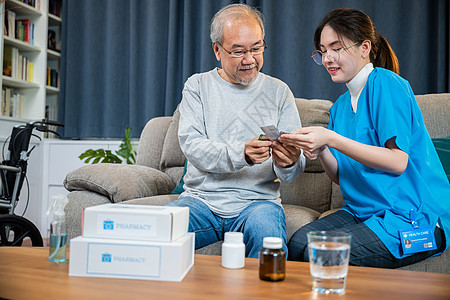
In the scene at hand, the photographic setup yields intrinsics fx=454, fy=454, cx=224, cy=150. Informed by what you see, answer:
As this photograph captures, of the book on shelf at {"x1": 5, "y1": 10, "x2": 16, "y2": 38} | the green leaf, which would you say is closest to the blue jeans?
the green leaf

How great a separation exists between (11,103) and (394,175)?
341cm

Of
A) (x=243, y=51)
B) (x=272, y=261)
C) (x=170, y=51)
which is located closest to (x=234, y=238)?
(x=272, y=261)

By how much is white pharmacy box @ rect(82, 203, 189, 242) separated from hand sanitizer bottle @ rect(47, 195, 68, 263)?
0.13 m

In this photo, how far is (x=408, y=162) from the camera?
146 cm

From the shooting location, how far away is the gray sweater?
1.63 meters

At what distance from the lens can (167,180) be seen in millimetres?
2262

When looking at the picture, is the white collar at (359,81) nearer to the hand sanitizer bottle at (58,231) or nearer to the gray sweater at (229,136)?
the gray sweater at (229,136)

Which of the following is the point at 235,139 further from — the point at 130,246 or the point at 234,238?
the point at 130,246

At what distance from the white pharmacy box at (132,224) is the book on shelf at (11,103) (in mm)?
3210

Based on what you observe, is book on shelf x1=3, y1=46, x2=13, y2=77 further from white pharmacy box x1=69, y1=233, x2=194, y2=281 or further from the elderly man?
white pharmacy box x1=69, y1=233, x2=194, y2=281

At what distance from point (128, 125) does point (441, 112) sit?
2582 mm

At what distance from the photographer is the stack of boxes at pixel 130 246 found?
919mm

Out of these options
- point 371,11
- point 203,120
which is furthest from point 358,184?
point 371,11

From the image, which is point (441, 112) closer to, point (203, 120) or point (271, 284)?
point (203, 120)
